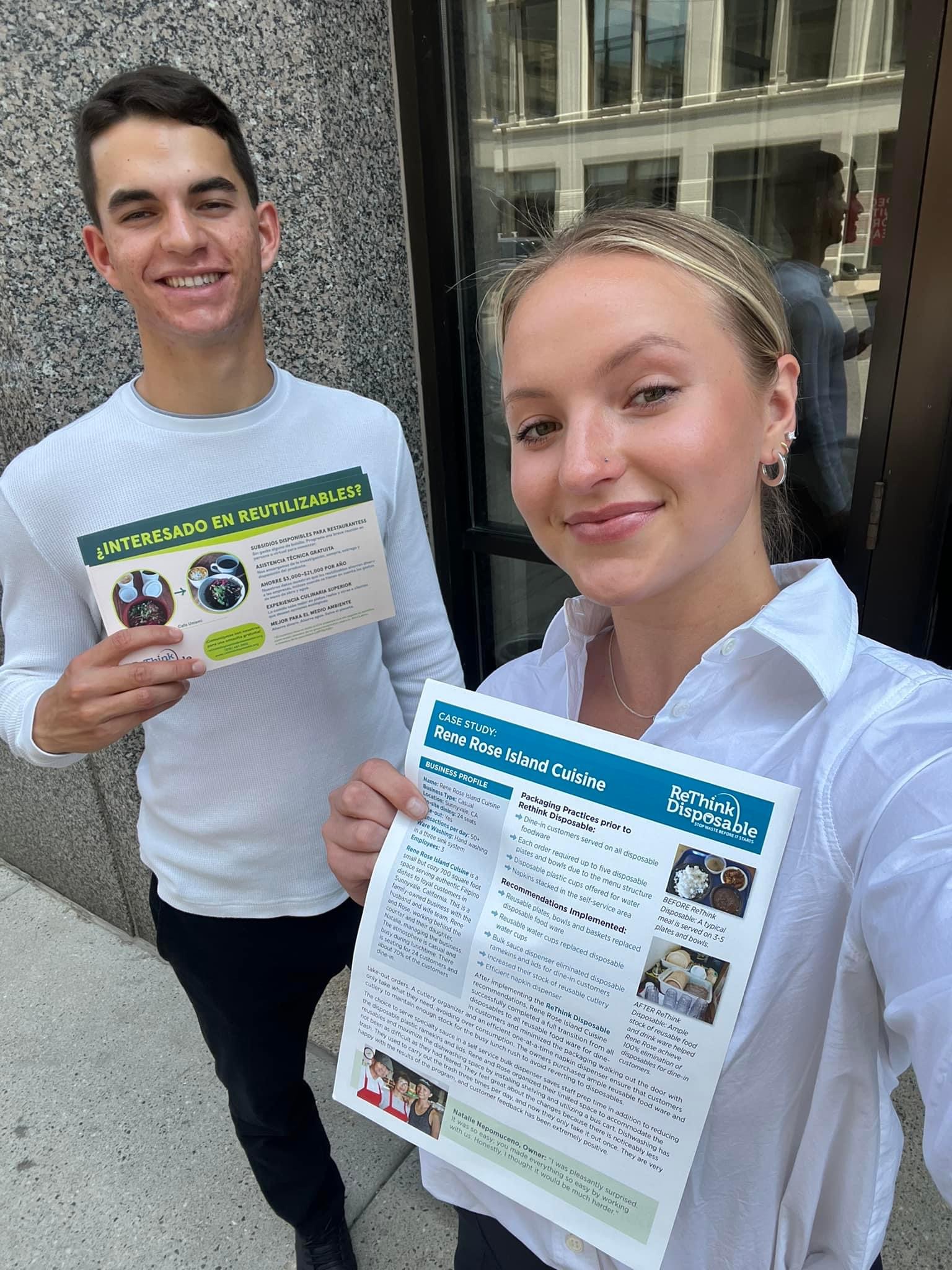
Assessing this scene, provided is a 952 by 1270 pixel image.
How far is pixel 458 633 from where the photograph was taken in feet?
9.73

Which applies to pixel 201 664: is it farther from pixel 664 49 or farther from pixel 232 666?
pixel 664 49

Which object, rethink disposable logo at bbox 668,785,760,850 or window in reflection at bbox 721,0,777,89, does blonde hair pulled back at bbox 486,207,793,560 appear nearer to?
rethink disposable logo at bbox 668,785,760,850

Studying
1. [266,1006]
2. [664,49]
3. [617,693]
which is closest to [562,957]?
[617,693]

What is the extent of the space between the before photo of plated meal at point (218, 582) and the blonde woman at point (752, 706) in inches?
16.6

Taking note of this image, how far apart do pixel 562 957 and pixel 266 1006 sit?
3.39 feet

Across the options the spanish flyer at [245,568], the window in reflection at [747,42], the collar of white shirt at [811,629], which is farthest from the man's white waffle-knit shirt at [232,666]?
the window in reflection at [747,42]

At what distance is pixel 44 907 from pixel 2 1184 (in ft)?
3.83

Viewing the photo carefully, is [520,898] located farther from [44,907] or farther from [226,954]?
[44,907]

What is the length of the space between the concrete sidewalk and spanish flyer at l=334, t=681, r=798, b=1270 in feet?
4.56

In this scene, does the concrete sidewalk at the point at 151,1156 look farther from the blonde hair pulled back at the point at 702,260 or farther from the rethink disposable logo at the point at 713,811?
the blonde hair pulled back at the point at 702,260

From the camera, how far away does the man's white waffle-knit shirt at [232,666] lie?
1.36 metres

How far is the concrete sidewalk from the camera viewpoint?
1.89m

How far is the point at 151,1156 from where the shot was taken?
2.13 meters

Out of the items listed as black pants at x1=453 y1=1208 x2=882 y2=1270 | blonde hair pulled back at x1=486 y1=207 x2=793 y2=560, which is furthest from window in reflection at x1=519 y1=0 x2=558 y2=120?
black pants at x1=453 y1=1208 x2=882 y2=1270
